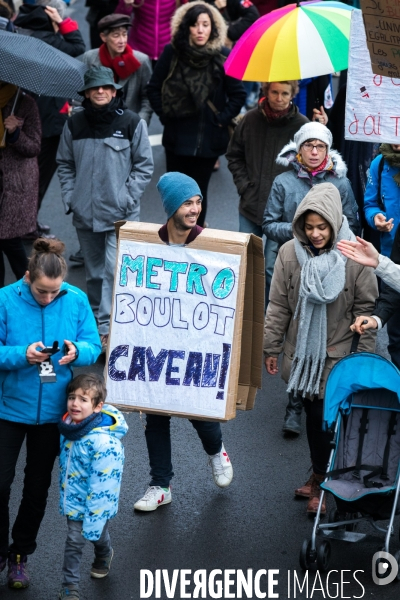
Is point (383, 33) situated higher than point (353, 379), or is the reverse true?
point (383, 33)

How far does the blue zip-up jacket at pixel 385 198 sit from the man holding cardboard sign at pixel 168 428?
1.61 m

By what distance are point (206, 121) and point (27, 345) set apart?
4350 mm

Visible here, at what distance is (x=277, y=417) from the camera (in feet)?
24.5

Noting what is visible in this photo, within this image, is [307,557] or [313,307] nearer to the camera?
[307,557]

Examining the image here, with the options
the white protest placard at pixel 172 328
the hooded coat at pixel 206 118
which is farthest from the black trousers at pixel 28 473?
the hooded coat at pixel 206 118

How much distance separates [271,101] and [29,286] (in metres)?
3.16

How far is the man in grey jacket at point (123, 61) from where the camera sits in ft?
30.3

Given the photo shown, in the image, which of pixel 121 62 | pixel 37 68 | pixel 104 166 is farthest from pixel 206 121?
pixel 37 68

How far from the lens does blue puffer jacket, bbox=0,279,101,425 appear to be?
531cm

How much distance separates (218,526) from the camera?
6.14m

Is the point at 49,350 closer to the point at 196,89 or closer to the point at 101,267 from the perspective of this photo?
the point at 101,267

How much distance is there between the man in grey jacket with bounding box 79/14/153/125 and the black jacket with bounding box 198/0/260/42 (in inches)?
113

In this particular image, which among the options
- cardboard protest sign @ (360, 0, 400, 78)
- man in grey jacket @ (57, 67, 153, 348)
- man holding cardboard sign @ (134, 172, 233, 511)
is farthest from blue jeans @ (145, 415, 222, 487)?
cardboard protest sign @ (360, 0, 400, 78)

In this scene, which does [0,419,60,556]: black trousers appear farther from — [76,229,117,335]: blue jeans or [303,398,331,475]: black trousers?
[76,229,117,335]: blue jeans
